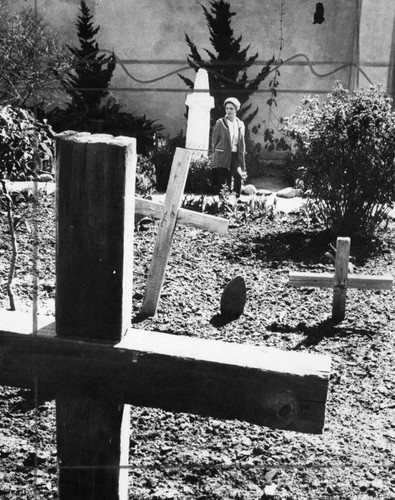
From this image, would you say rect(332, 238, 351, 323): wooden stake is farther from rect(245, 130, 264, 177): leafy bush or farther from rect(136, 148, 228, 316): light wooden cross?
rect(245, 130, 264, 177): leafy bush

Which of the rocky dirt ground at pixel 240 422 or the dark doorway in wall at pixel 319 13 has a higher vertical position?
the dark doorway in wall at pixel 319 13

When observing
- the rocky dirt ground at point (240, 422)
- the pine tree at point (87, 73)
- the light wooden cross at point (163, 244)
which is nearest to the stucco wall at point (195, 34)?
the pine tree at point (87, 73)

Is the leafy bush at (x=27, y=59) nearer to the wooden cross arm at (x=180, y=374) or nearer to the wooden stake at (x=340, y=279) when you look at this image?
the wooden stake at (x=340, y=279)

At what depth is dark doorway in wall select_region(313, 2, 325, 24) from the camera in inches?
645

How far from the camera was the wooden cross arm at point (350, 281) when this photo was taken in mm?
5898

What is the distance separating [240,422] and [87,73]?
512 inches

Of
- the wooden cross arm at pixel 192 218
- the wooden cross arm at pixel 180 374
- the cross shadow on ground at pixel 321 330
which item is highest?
the wooden cross arm at pixel 180 374

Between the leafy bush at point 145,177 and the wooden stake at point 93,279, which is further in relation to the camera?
the leafy bush at point 145,177

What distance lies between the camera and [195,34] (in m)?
16.8

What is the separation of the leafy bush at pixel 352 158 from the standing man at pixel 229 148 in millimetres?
3491

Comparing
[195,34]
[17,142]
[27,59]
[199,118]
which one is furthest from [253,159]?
[17,142]

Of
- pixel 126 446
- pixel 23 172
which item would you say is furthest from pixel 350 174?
pixel 126 446

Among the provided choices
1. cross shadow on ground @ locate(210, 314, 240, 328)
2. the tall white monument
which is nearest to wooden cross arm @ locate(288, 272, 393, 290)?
cross shadow on ground @ locate(210, 314, 240, 328)

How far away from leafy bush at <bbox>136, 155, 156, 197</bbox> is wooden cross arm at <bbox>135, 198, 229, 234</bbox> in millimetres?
3533
